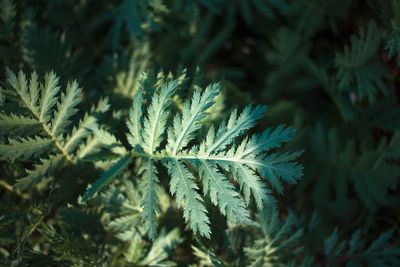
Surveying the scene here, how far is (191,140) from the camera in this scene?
1.61 meters

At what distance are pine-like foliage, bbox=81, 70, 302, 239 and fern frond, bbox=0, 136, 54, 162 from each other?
338 millimetres

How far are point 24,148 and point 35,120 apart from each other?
0.42 ft

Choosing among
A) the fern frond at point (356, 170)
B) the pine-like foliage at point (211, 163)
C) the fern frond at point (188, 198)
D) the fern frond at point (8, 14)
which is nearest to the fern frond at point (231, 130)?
the pine-like foliage at point (211, 163)

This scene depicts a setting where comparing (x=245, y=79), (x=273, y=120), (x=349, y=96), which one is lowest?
(x=273, y=120)

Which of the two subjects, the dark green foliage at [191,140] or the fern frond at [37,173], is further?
the fern frond at [37,173]

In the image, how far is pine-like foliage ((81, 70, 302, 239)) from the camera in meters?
1.15

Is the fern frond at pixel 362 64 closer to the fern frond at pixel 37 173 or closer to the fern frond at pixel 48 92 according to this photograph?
the fern frond at pixel 48 92

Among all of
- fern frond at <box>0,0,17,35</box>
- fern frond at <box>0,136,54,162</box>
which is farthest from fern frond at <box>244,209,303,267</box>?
fern frond at <box>0,0,17,35</box>

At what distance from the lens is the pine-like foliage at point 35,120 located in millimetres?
1253

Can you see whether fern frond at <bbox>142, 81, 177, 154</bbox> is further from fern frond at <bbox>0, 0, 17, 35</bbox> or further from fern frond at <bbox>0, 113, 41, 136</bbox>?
fern frond at <bbox>0, 0, 17, 35</bbox>

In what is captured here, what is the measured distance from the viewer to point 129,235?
5.26 ft

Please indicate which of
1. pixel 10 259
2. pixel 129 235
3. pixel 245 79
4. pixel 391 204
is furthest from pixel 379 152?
pixel 10 259

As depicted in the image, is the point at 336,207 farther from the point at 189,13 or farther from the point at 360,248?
the point at 189,13

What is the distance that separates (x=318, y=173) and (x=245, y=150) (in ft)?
3.80
